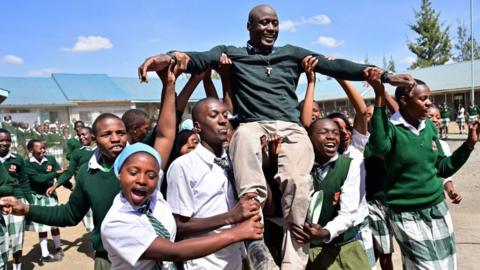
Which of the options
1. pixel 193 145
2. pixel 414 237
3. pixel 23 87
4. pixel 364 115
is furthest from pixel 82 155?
pixel 23 87

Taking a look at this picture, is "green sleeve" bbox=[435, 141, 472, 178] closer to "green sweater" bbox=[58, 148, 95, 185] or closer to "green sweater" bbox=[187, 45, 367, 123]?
"green sweater" bbox=[187, 45, 367, 123]

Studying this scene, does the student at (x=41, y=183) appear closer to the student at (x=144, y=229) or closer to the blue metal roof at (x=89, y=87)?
the student at (x=144, y=229)

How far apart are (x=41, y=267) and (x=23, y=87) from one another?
82.7ft

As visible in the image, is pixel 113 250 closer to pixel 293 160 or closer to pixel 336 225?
pixel 293 160

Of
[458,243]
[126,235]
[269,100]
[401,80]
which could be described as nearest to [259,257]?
[126,235]

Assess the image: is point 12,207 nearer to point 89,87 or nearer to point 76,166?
point 76,166

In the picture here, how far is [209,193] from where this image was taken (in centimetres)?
248

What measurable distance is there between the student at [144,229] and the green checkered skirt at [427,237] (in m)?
1.62

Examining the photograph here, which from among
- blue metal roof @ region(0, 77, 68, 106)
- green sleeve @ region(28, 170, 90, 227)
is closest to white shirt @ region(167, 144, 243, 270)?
green sleeve @ region(28, 170, 90, 227)

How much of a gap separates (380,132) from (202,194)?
136 centimetres

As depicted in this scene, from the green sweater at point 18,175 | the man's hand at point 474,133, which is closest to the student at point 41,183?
the green sweater at point 18,175

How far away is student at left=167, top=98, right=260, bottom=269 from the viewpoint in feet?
7.84

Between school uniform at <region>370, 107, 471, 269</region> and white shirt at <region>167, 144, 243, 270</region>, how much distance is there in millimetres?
1372

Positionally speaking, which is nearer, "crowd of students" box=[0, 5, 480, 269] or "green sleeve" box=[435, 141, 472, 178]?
"crowd of students" box=[0, 5, 480, 269]
